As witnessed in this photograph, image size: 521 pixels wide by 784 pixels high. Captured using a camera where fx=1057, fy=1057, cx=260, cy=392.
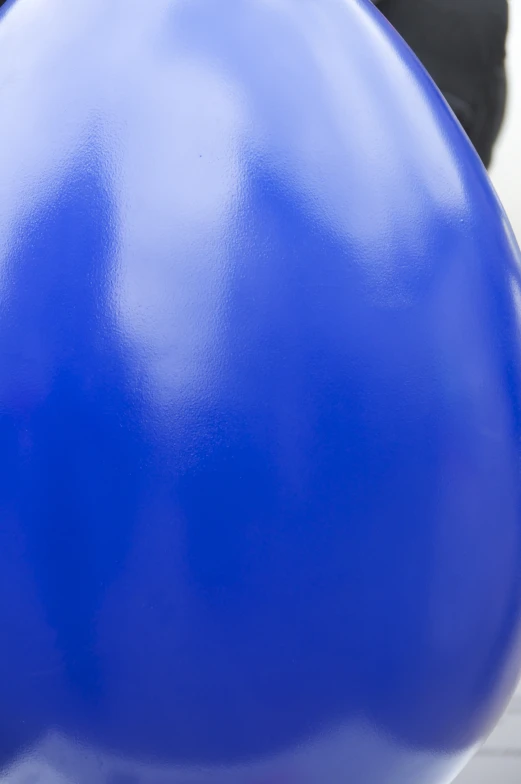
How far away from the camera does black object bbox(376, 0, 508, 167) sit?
1439 mm

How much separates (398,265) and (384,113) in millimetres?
123

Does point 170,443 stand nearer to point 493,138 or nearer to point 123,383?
point 123,383

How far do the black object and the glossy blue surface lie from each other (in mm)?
732

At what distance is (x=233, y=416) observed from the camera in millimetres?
683

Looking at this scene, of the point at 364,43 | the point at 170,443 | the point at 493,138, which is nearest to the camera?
the point at 170,443

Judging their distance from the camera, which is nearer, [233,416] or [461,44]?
[233,416]

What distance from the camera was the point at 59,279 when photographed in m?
0.70

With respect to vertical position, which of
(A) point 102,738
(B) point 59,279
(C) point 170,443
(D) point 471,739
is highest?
(B) point 59,279

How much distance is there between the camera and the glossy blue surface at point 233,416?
2.25 feet

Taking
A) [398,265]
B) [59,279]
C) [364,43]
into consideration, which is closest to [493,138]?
[364,43]

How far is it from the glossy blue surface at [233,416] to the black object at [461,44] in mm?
732

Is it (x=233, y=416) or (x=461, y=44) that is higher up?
(x=461, y=44)

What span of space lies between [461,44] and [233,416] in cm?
97

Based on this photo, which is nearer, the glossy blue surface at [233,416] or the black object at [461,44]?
the glossy blue surface at [233,416]
